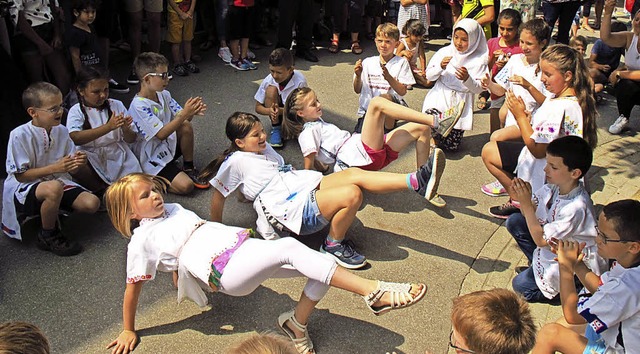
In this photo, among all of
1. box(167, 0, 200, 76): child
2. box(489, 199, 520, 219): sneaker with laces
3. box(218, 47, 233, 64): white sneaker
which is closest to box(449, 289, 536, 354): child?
box(489, 199, 520, 219): sneaker with laces

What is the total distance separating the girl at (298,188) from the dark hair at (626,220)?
1002 millimetres

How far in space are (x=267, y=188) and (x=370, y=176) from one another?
0.69 m

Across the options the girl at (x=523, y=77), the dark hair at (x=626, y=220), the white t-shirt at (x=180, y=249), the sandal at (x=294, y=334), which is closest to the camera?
the dark hair at (x=626, y=220)

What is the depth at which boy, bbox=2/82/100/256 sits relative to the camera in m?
3.76

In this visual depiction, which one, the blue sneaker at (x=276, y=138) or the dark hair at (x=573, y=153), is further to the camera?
the blue sneaker at (x=276, y=138)

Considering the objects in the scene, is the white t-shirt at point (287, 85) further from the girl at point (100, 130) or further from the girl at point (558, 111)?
the girl at point (558, 111)

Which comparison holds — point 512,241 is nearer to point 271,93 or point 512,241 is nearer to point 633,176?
point 633,176

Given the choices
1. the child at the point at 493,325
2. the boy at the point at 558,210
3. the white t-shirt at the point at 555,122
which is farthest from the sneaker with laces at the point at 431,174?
the child at the point at 493,325

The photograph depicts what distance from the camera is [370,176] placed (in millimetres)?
3746

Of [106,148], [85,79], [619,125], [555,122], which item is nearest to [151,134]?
[106,148]

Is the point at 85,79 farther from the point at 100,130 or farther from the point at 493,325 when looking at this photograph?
the point at 493,325

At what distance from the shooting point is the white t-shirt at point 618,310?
2543 mm

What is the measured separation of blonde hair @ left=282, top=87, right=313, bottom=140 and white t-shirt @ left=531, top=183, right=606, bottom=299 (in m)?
2.00

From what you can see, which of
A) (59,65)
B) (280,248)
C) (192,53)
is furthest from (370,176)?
(192,53)
